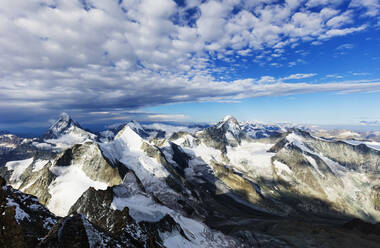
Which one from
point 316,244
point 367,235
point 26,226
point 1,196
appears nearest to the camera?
point 1,196

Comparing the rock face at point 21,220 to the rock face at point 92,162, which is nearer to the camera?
the rock face at point 21,220

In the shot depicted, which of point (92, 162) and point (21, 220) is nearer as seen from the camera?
point (21, 220)

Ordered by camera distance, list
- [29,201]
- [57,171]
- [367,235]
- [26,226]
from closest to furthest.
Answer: [26,226], [29,201], [367,235], [57,171]

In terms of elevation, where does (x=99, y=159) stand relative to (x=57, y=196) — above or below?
above

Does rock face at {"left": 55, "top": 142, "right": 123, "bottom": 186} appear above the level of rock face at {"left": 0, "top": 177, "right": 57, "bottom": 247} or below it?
below

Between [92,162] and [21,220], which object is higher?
[21,220]

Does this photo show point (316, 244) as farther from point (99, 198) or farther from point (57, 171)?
point (57, 171)

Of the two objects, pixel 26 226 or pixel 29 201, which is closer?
pixel 26 226

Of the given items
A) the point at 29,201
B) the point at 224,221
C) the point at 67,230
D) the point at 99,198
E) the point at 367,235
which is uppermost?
the point at 67,230

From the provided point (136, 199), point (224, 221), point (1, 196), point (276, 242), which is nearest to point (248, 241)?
point (276, 242)

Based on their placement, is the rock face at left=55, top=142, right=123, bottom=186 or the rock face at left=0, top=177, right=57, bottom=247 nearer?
the rock face at left=0, top=177, right=57, bottom=247

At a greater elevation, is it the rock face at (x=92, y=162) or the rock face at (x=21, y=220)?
the rock face at (x=21, y=220)
